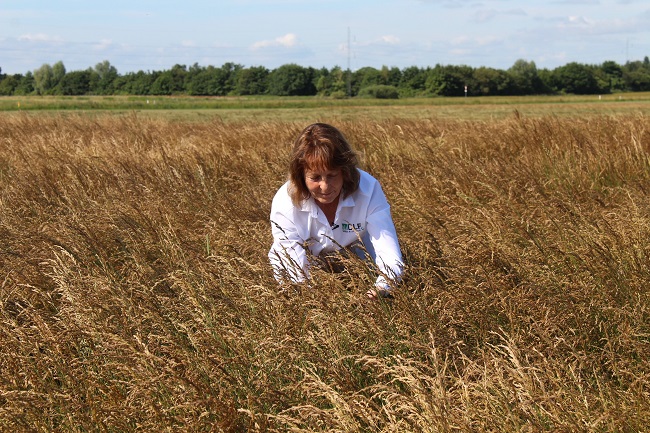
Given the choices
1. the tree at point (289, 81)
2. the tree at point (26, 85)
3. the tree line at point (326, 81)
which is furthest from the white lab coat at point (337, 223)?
the tree at point (26, 85)

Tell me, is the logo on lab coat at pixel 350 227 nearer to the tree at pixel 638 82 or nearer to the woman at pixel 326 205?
the woman at pixel 326 205

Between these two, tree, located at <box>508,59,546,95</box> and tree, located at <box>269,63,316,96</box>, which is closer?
tree, located at <box>508,59,546,95</box>

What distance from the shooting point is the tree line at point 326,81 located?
91125mm

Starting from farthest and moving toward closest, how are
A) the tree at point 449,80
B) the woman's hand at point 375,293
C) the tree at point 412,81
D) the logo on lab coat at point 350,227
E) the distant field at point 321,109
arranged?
1. the tree at point 412,81
2. the tree at point 449,80
3. the distant field at point 321,109
4. the logo on lab coat at point 350,227
5. the woman's hand at point 375,293

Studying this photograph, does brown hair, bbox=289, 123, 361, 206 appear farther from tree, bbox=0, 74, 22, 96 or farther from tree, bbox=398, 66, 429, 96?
tree, bbox=0, 74, 22, 96

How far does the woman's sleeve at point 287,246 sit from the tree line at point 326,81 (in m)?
87.8

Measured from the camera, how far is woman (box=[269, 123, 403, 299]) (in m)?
3.54

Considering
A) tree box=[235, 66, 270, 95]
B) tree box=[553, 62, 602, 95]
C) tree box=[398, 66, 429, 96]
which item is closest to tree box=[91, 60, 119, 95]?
tree box=[235, 66, 270, 95]

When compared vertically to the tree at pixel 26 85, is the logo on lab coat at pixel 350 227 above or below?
below

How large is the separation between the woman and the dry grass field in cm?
26

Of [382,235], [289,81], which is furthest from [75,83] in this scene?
[382,235]

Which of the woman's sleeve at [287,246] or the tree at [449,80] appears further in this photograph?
A: the tree at [449,80]

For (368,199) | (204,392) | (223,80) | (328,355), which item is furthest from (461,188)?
(223,80)

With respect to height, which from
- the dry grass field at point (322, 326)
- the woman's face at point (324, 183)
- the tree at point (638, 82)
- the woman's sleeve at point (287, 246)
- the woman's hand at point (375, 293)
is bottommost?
the dry grass field at point (322, 326)
